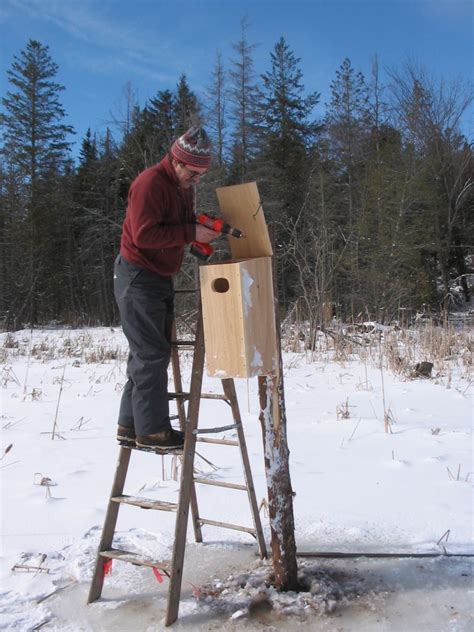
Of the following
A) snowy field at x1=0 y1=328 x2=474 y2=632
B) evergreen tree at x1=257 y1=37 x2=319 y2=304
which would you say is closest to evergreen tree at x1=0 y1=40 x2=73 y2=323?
evergreen tree at x1=257 y1=37 x2=319 y2=304

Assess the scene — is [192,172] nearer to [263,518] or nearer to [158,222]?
[158,222]

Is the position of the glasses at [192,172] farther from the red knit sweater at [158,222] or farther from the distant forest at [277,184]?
the distant forest at [277,184]

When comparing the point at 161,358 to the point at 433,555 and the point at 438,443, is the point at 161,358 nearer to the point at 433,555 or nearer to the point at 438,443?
the point at 433,555

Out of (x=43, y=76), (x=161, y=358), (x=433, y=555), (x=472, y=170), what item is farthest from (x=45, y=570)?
(x=43, y=76)

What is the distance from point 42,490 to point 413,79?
23.0 metres

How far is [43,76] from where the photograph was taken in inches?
1016

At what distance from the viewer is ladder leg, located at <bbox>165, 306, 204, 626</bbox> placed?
2.25 m

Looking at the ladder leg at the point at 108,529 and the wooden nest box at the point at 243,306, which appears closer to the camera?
the wooden nest box at the point at 243,306

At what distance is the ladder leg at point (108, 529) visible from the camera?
2463 mm

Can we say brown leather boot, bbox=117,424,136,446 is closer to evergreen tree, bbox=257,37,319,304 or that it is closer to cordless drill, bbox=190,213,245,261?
cordless drill, bbox=190,213,245,261

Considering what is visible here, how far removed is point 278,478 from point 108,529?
0.83 metres

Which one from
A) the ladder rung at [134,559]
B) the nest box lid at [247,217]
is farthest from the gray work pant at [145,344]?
the ladder rung at [134,559]

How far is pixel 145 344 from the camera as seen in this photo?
2441 mm

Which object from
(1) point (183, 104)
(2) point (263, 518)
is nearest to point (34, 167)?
(1) point (183, 104)
